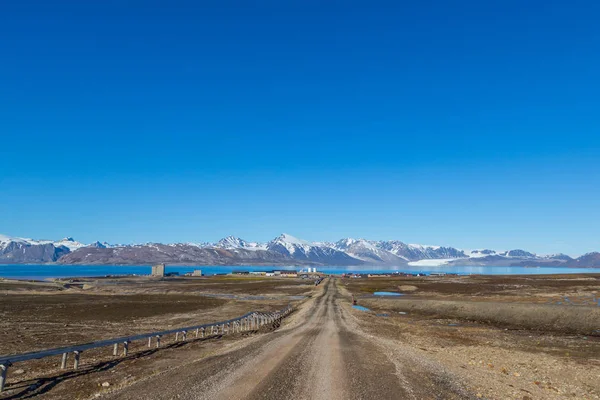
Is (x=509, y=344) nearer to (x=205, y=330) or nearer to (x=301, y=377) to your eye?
(x=301, y=377)

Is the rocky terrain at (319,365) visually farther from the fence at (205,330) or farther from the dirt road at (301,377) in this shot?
the fence at (205,330)

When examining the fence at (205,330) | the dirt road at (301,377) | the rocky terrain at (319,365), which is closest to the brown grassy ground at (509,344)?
the rocky terrain at (319,365)

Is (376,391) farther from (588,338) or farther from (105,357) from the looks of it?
(588,338)

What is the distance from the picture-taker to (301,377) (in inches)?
680

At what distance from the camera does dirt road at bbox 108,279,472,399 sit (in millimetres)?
14867

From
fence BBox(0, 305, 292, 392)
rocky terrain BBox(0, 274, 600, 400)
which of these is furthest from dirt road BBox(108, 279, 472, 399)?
fence BBox(0, 305, 292, 392)

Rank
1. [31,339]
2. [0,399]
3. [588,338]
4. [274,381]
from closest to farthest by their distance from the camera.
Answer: [0,399], [274,381], [31,339], [588,338]

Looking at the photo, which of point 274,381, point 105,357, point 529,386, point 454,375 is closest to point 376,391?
point 274,381

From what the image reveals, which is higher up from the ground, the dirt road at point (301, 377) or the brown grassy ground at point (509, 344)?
the dirt road at point (301, 377)

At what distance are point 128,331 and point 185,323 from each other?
849 centimetres

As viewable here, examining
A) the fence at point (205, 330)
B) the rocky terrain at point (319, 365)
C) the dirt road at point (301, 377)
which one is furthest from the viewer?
the fence at point (205, 330)

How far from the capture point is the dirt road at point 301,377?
1487cm

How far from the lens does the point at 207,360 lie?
20.8 meters

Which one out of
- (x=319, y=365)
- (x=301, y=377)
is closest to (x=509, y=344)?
(x=319, y=365)
